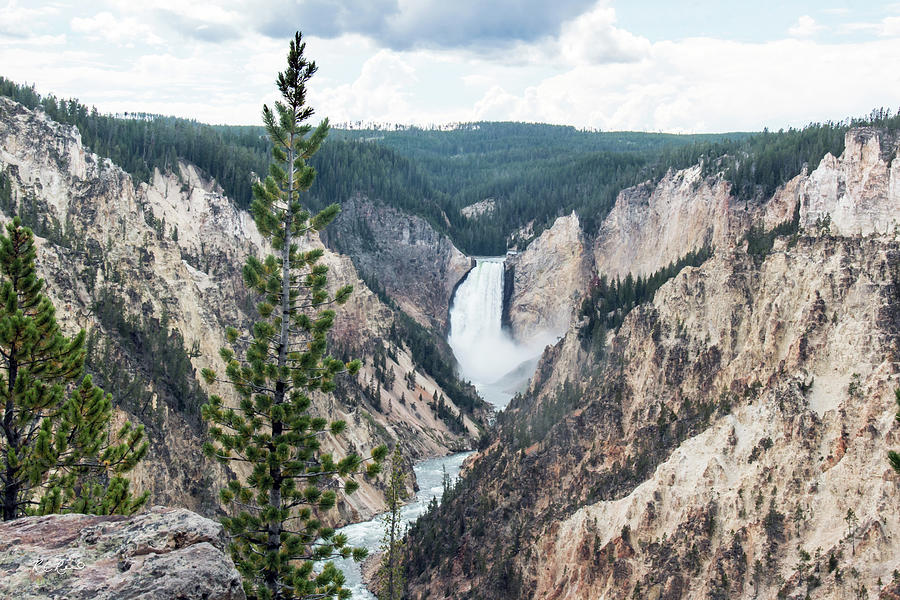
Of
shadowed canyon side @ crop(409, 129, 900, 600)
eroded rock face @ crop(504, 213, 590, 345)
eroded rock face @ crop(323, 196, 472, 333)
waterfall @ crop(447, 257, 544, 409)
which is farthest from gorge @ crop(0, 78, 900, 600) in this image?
eroded rock face @ crop(323, 196, 472, 333)

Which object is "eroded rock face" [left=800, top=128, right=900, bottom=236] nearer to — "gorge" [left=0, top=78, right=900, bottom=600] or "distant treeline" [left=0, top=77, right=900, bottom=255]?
"gorge" [left=0, top=78, right=900, bottom=600]

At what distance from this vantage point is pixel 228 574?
35.7 feet

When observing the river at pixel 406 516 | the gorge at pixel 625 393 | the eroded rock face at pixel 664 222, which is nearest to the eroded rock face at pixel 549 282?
the eroded rock face at pixel 664 222

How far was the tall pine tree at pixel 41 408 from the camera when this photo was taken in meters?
19.0

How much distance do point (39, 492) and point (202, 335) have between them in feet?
84.2

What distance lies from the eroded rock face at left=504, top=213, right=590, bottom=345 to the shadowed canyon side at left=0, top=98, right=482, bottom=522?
28.6m

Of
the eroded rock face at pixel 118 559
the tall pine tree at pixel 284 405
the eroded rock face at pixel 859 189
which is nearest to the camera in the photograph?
the eroded rock face at pixel 118 559

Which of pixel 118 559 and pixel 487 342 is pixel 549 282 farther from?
pixel 118 559

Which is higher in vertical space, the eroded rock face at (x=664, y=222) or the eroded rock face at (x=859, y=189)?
the eroded rock face at (x=859, y=189)

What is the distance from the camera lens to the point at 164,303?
52281 mm

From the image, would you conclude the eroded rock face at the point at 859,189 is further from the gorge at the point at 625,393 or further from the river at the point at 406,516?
the river at the point at 406,516

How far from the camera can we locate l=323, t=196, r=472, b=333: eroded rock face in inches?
4771

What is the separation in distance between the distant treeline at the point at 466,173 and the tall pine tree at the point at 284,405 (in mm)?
51224

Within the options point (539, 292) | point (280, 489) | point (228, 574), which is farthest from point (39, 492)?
point (539, 292)
